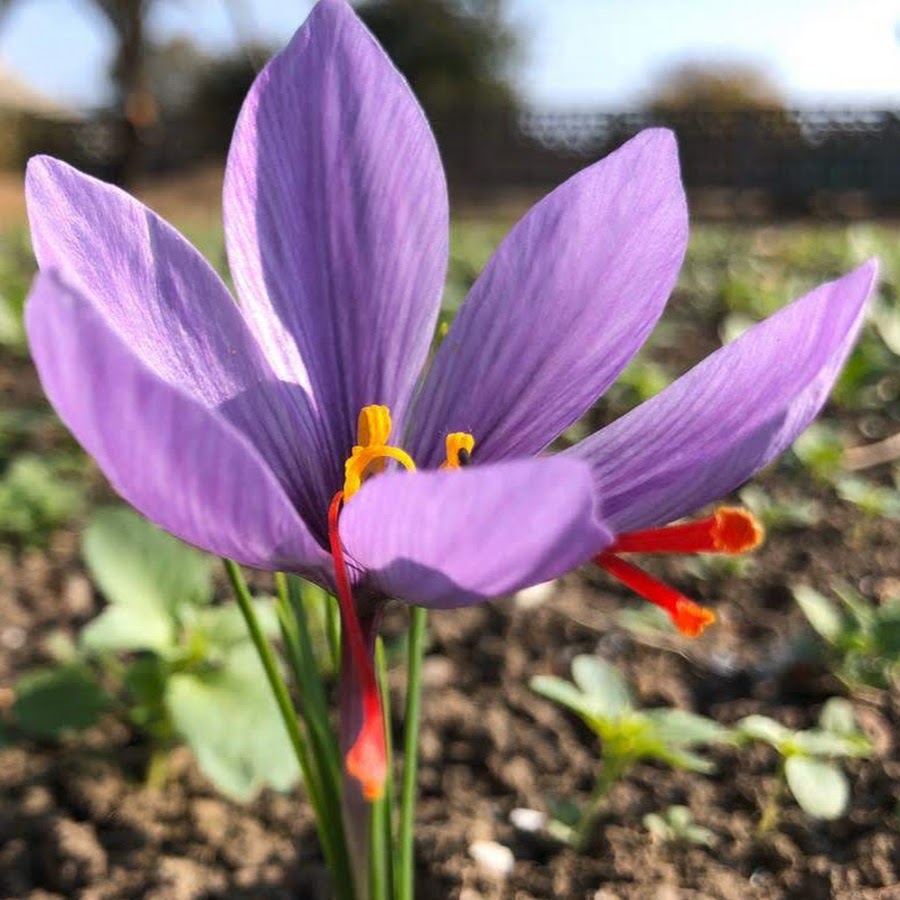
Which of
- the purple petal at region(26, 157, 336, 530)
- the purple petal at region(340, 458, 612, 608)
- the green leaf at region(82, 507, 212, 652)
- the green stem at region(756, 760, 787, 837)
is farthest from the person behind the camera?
the green leaf at region(82, 507, 212, 652)

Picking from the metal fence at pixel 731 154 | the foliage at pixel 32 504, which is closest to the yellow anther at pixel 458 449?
the foliage at pixel 32 504

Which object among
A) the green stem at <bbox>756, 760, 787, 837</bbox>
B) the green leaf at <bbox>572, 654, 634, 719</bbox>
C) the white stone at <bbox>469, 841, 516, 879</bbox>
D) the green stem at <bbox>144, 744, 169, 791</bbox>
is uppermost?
the green leaf at <bbox>572, 654, 634, 719</bbox>

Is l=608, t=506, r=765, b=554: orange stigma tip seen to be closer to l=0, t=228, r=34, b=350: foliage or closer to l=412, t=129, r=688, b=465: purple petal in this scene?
l=412, t=129, r=688, b=465: purple petal

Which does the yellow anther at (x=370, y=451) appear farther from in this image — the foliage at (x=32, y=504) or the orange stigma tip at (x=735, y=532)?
the foliage at (x=32, y=504)

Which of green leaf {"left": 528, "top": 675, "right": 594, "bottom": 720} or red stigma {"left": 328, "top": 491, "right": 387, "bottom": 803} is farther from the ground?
red stigma {"left": 328, "top": 491, "right": 387, "bottom": 803}

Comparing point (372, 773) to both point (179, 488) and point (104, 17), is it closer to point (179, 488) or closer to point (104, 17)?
Result: point (179, 488)

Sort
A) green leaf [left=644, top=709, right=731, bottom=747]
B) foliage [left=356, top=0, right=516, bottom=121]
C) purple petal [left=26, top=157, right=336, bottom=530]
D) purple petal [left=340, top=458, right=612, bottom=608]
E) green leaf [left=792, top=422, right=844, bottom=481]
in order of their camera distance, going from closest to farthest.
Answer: purple petal [left=340, top=458, right=612, bottom=608]
purple petal [left=26, top=157, right=336, bottom=530]
green leaf [left=644, top=709, right=731, bottom=747]
green leaf [left=792, top=422, right=844, bottom=481]
foliage [left=356, top=0, right=516, bottom=121]

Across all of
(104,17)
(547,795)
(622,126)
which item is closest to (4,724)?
(547,795)

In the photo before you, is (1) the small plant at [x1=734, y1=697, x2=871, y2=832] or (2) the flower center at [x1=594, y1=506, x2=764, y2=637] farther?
(1) the small plant at [x1=734, y1=697, x2=871, y2=832]

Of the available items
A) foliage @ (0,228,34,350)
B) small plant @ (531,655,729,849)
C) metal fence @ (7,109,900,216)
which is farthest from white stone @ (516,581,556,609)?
metal fence @ (7,109,900,216)
